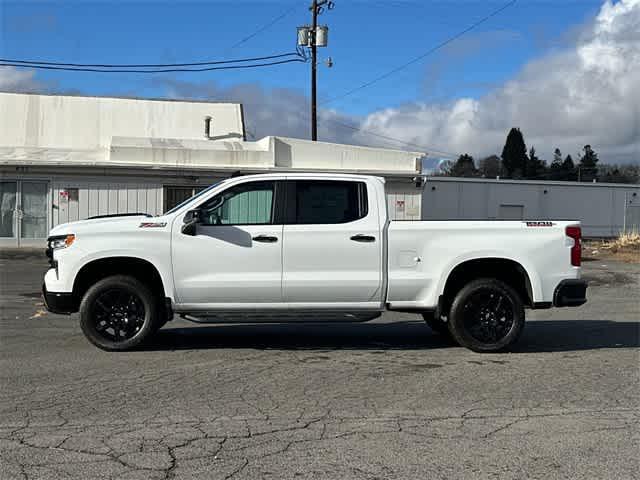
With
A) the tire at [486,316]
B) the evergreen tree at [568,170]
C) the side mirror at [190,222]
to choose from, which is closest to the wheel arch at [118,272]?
the side mirror at [190,222]

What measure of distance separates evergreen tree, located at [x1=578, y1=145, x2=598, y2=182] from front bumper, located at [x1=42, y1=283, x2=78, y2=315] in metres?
95.3

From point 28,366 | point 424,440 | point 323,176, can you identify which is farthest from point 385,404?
point 28,366

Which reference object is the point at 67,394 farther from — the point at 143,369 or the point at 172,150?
the point at 172,150

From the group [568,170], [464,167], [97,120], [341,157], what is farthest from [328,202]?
[568,170]

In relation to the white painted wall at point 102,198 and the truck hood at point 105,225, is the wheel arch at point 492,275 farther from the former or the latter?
the white painted wall at point 102,198

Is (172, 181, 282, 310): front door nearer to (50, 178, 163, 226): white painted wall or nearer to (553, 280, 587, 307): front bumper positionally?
(553, 280, 587, 307): front bumper

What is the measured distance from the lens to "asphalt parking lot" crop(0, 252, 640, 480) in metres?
4.54

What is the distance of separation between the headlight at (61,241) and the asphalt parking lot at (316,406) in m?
1.19

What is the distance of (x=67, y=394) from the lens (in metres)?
6.12

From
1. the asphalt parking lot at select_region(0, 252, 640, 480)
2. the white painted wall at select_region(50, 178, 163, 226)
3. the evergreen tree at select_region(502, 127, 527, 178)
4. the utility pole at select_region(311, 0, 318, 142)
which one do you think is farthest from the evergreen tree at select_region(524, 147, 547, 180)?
the asphalt parking lot at select_region(0, 252, 640, 480)

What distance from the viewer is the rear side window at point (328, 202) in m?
8.04

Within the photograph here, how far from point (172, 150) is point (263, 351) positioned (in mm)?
16184

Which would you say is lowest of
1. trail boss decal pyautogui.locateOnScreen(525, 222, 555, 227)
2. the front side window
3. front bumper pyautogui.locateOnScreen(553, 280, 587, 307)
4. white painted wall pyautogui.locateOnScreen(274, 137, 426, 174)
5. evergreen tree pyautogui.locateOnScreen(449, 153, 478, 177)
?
front bumper pyautogui.locateOnScreen(553, 280, 587, 307)

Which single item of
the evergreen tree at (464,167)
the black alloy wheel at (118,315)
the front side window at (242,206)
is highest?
the evergreen tree at (464,167)
